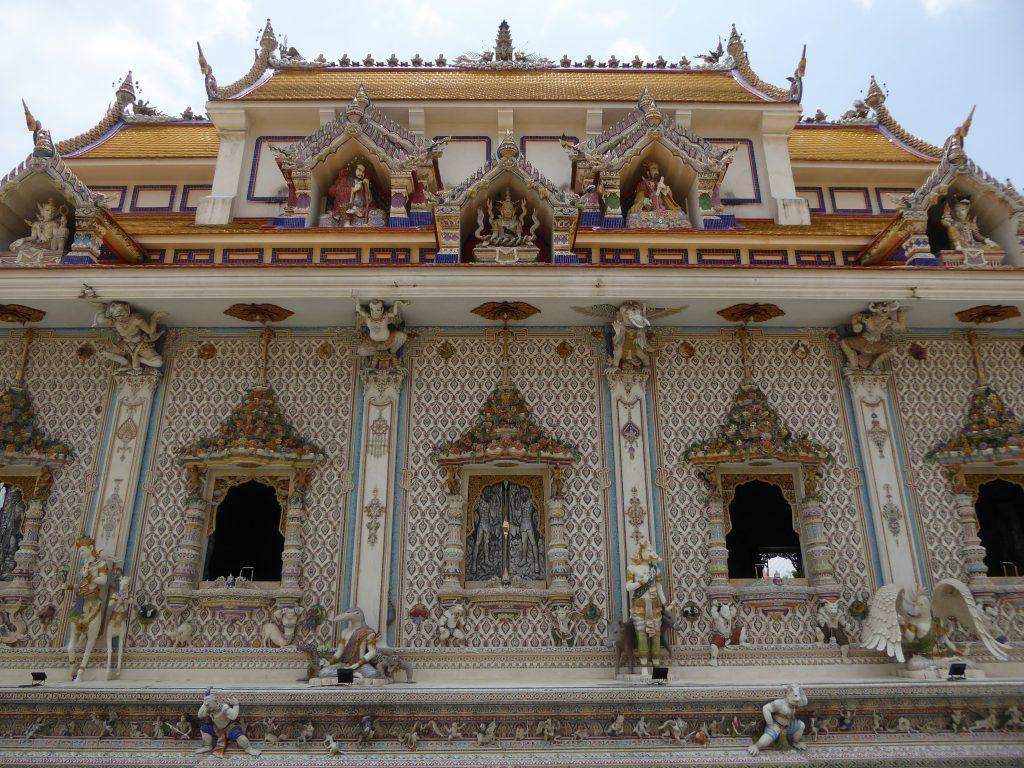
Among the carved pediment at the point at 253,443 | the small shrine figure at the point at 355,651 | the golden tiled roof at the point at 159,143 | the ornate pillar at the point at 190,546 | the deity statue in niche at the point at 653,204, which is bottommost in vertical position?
the small shrine figure at the point at 355,651

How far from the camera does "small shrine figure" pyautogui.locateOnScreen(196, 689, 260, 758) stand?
631 centimetres

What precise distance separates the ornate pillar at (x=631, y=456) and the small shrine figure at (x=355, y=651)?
9.66 feet

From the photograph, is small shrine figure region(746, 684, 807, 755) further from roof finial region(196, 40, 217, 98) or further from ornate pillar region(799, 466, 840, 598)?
roof finial region(196, 40, 217, 98)

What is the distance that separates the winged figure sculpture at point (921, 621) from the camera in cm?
769

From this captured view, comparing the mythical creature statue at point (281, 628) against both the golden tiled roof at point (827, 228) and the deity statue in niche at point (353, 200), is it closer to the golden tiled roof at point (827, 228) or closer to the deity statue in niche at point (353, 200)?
the deity statue in niche at point (353, 200)

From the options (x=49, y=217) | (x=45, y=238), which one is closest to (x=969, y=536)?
(x=45, y=238)

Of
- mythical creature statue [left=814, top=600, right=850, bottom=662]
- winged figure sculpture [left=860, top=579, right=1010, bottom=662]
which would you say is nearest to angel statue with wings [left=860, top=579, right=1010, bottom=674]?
winged figure sculpture [left=860, top=579, right=1010, bottom=662]

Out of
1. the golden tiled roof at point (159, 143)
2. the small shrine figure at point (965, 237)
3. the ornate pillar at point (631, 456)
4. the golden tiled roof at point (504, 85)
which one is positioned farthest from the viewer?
Answer: the golden tiled roof at point (159, 143)

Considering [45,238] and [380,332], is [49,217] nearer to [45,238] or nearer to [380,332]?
[45,238]

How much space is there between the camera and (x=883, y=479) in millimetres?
8875

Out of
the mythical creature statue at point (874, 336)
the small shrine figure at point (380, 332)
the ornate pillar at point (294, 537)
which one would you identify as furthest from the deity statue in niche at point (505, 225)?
the mythical creature statue at point (874, 336)

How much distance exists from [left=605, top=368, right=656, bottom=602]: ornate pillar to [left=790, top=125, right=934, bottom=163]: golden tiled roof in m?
5.63

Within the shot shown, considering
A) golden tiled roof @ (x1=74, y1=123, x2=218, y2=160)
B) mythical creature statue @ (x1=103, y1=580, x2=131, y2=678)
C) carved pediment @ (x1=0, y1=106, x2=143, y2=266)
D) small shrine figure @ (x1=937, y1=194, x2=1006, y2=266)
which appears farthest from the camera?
golden tiled roof @ (x1=74, y1=123, x2=218, y2=160)

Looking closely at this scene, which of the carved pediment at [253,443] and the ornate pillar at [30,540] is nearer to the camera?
the ornate pillar at [30,540]
